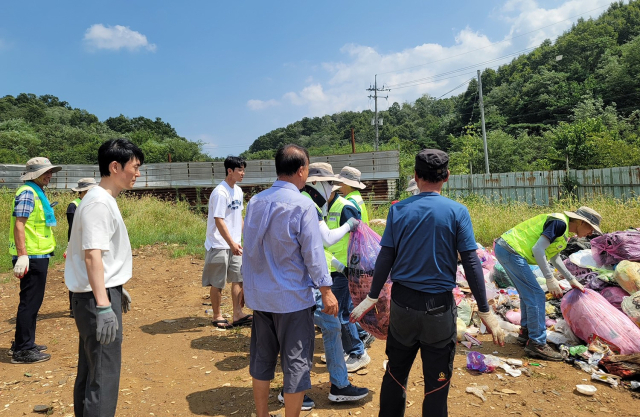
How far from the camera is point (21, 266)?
142 inches

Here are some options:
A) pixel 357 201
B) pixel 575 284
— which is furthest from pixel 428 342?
pixel 575 284

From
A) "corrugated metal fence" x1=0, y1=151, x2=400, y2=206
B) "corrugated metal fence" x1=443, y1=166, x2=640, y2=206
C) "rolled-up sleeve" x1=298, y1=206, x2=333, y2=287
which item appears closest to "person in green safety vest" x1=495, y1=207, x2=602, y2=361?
"rolled-up sleeve" x1=298, y1=206, x2=333, y2=287

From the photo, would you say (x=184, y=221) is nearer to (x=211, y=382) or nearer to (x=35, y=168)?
(x=35, y=168)

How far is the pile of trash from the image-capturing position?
354cm

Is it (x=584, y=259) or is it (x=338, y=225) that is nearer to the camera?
(x=338, y=225)

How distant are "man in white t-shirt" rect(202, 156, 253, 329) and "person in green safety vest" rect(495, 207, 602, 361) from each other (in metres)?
2.60

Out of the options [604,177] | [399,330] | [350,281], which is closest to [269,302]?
[399,330]

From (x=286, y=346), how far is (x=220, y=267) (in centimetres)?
230

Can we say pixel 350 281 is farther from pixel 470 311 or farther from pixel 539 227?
pixel 470 311

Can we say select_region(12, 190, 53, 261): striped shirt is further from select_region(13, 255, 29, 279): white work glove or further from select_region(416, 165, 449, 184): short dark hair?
select_region(416, 165, 449, 184): short dark hair

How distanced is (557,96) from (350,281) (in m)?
48.7

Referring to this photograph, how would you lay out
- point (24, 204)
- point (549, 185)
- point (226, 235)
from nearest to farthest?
point (24, 204) → point (226, 235) → point (549, 185)

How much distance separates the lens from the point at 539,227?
370cm

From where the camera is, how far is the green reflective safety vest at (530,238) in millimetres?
3633
